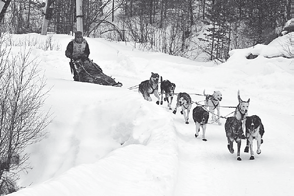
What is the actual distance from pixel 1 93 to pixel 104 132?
279cm

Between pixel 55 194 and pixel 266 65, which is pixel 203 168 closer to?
pixel 55 194

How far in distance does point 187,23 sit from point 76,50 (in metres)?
26.2

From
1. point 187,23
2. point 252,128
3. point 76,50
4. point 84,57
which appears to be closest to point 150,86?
point 84,57

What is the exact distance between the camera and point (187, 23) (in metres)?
37.2

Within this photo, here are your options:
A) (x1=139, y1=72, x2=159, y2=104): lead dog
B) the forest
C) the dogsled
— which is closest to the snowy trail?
(x1=139, y1=72, x2=159, y2=104): lead dog

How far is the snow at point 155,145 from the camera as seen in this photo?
4.86 m

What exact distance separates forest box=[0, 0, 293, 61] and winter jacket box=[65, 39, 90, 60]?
11.4 metres

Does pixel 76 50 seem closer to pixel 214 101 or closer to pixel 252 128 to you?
pixel 214 101

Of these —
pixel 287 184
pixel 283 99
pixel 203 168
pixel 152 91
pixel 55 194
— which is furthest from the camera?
pixel 283 99

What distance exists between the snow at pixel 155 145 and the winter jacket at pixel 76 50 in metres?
1.54

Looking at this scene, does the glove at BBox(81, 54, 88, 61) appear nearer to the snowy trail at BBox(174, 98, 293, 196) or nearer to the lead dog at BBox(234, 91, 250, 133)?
the snowy trail at BBox(174, 98, 293, 196)

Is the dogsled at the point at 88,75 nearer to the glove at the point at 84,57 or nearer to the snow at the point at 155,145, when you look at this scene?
the glove at the point at 84,57

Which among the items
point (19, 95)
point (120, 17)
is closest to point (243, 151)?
point (19, 95)

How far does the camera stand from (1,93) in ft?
29.1
